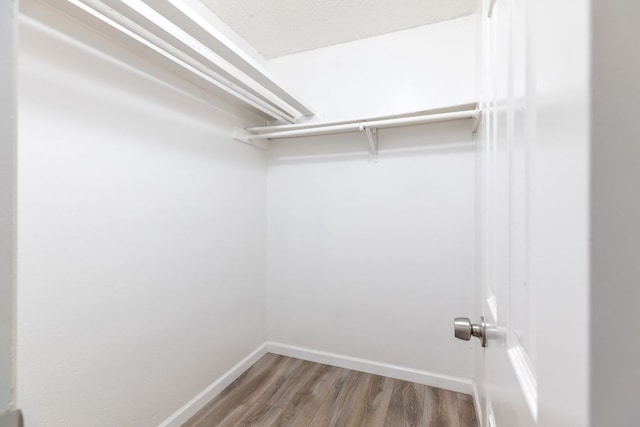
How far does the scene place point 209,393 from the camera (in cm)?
168

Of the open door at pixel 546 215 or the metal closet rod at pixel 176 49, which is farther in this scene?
the metal closet rod at pixel 176 49

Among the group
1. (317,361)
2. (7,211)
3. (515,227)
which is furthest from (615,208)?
(317,361)

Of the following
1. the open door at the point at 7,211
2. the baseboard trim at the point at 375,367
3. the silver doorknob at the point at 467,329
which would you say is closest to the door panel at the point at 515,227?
the silver doorknob at the point at 467,329

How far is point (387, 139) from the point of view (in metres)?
1.93

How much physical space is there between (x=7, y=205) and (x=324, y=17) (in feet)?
6.28

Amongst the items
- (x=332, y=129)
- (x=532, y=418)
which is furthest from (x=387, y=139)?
(x=532, y=418)

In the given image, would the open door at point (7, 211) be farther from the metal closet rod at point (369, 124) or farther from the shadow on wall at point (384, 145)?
the shadow on wall at point (384, 145)

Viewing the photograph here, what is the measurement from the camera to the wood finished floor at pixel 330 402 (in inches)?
60.2

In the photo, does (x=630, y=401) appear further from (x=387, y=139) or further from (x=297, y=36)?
(x=297, y=36)

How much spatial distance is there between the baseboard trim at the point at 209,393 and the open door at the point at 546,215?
166 cm

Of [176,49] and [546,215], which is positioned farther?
[176,49]

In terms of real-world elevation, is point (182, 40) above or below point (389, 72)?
below

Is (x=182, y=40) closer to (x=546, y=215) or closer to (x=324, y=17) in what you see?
(x=324, y=17)

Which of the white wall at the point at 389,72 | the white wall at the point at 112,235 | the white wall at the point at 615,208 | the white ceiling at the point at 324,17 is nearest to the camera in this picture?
the white wall at the point at 615,208
